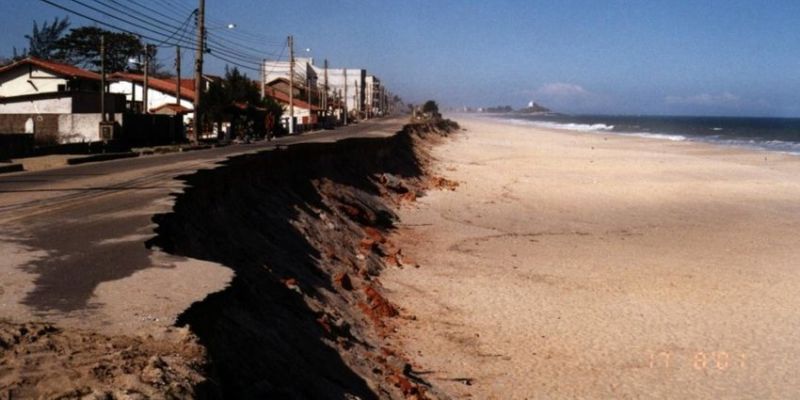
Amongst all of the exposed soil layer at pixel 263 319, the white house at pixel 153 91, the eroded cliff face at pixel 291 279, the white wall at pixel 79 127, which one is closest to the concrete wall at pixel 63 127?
the white wall at pixel 79 127

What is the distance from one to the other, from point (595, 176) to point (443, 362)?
97.1ft

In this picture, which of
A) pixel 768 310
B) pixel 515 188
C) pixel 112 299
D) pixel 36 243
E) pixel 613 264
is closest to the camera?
pixel 112 299

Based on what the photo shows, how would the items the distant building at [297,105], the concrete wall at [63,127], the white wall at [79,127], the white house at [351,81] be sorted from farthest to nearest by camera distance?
the white house at [351,81], the distant building at [297,105], the white wall at [79,127], the concrete wall at [63,127]

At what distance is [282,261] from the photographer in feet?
42.0

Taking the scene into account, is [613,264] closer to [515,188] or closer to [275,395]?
[275,395]

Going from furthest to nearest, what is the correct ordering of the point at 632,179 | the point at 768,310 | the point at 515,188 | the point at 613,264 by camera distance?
the point at 632,179, the point at 515,188, the point at 613,264, the point at 768,310

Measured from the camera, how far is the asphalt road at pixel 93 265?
20.3 ft

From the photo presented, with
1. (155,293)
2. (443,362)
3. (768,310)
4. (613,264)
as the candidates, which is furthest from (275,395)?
(613,264)

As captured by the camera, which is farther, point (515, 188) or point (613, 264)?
point (515, 188)

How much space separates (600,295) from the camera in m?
13.5

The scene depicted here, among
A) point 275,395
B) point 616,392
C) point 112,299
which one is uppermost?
point 112,299

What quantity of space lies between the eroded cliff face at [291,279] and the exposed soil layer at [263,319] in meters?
0.02

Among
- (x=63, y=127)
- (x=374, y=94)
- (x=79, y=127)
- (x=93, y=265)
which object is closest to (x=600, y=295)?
(x=93, y=265)

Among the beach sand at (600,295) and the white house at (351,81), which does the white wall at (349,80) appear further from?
the beach sand at (600,295)
